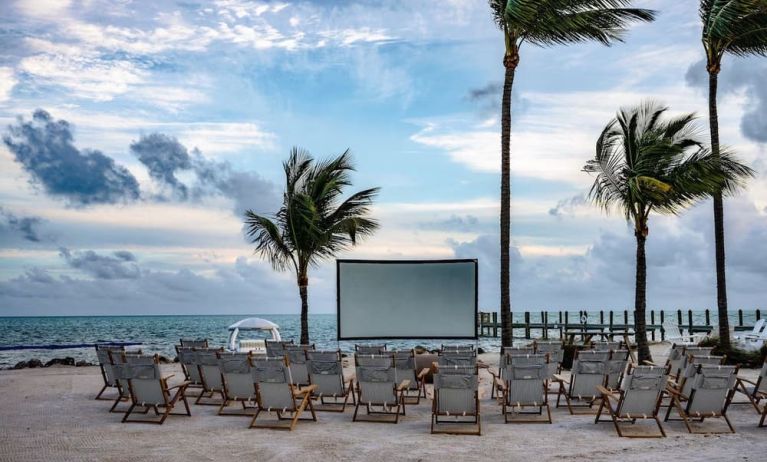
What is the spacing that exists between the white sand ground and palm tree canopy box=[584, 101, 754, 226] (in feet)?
23.3

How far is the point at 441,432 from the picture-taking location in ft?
29.2

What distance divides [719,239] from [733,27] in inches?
200

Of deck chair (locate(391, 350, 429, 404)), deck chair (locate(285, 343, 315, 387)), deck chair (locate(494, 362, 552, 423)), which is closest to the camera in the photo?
deck chair (locate(494, 362, 552, 423))

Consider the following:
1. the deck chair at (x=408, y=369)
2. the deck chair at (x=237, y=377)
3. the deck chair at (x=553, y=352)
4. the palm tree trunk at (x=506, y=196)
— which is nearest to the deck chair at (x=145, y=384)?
the deck chair at (x=237, y=377)

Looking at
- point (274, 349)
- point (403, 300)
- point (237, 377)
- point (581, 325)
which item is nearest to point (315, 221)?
point (403, 300)

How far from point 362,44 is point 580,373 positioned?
439 inches

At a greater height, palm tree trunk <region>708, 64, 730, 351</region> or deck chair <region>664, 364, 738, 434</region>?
palm tree trunk <region>708, 64, 730, 351</region>

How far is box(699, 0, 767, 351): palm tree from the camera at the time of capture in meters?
18.1

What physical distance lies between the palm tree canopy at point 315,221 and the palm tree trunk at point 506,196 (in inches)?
162

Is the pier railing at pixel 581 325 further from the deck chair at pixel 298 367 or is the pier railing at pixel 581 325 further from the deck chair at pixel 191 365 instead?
the deck chair at pixel 191 365

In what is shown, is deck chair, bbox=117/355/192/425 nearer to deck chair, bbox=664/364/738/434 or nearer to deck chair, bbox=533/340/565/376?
deck chair, bbox=533/340/565/376

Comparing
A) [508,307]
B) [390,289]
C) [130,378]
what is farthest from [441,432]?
[390,289]

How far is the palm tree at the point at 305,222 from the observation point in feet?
61.9

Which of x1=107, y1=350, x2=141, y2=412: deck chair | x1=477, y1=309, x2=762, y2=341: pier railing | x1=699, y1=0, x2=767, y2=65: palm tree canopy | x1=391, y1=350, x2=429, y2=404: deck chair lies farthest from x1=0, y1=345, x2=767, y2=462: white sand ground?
x1=477, y1=309, x2=762, y2=341: pier railing
